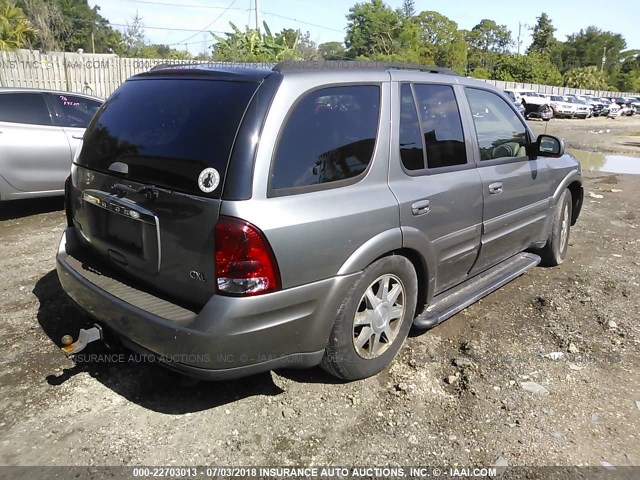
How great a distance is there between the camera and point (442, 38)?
75.9 m

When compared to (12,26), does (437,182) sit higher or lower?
lower

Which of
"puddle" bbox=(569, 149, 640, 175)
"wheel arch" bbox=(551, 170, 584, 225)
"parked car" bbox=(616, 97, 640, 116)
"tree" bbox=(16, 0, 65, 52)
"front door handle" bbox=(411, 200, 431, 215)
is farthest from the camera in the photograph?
"parked car" bbox=(616, 97, 640, 116)

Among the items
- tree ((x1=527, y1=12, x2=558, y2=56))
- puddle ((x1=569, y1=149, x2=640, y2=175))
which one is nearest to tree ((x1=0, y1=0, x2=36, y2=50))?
puddle ((x1=569, y1=149, x2=640, y2=175))

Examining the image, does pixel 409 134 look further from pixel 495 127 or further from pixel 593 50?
pixel 593 50

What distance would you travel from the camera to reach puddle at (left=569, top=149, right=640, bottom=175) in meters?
12.9

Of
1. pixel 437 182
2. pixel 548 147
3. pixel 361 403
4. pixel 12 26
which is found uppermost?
pixel 12 26

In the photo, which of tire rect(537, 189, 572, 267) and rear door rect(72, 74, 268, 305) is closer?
rear door rect(72, 74, 268, 305)

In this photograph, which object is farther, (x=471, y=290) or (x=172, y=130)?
(x=471, y=290)

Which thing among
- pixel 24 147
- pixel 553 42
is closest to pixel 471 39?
pixel 553 42

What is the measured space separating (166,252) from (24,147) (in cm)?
469

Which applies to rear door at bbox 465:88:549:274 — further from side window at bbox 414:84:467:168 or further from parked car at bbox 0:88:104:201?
parked car at bbox 0:88:104:201

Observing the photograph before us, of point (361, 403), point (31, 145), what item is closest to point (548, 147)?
point (361, 403)

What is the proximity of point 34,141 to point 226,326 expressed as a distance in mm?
5208

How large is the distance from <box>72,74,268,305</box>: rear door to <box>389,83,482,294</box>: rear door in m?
1.10
